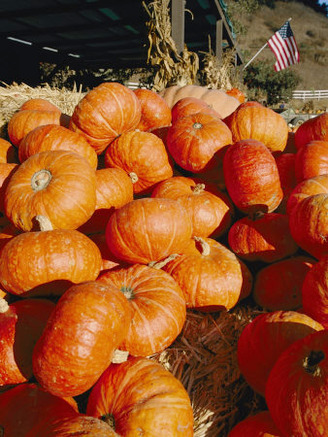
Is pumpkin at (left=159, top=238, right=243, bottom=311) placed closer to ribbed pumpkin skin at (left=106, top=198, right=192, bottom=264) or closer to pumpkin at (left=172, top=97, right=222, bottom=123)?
ribbed pumpkin skin at (left=106, top=198, right=192, bottom=264)

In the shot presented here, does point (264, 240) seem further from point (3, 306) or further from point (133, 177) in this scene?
point (3, 306)

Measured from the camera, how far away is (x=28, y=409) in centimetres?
150

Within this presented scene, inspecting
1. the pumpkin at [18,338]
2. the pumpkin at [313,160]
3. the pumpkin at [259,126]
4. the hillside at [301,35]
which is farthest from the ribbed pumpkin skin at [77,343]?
the hillside at [301,35]

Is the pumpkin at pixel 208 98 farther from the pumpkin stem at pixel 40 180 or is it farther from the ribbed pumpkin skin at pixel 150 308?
the ribbed pumpkin skin at pixel 150 308

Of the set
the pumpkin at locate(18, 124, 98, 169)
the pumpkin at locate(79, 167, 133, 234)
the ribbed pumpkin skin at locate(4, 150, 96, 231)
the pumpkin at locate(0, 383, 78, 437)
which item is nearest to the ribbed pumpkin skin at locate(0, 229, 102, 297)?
the ribbed pumpkin skin at locate(4, 150, 96, 231)

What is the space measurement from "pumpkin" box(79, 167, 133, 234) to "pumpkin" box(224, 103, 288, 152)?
1.33 meters

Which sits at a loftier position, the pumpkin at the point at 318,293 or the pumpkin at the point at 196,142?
the pumpkin at the point at 196,142

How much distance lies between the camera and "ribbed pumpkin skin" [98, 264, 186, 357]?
189 centimetres

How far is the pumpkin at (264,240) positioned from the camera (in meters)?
2.63

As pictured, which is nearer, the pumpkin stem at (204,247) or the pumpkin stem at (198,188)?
the pumpkin stem at (204,247)

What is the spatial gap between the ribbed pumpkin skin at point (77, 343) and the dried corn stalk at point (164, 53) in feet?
20.5

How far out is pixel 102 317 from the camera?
1.48 metres

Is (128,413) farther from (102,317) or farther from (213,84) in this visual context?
(213,84)

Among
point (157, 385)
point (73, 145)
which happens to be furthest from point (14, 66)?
point (157, 385)
